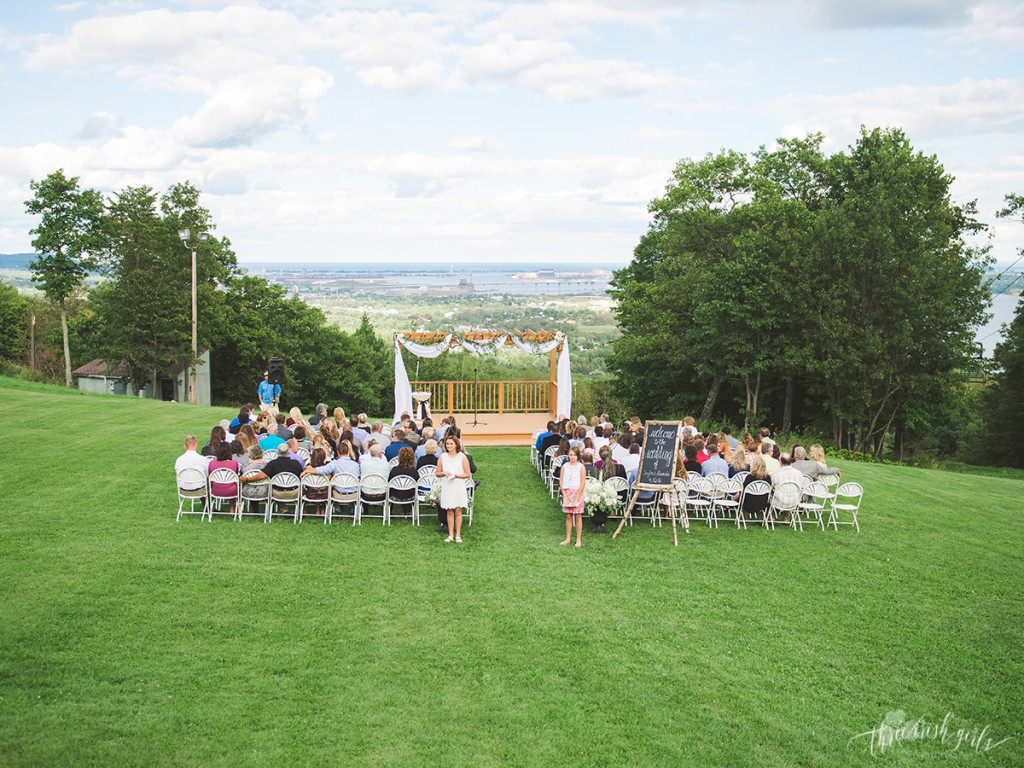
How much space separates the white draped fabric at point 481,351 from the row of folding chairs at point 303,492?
8820 mm

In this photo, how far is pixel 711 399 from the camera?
92.3 feet

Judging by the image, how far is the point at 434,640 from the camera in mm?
6168

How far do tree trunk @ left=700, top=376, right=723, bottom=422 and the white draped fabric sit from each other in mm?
9899

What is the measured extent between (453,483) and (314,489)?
2.10 meters

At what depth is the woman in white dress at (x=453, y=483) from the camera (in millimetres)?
9086

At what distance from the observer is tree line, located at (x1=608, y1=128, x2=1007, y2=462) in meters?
21.5

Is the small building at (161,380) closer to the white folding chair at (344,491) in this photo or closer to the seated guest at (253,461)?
the seated guest at (253,461)

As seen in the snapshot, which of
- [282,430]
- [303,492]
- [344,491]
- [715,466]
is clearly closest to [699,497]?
[715,466]

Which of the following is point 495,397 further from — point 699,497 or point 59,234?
point 59,234

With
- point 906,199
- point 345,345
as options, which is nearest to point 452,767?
point 906,199

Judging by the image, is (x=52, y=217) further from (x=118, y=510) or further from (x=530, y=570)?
(x=530, y=570)

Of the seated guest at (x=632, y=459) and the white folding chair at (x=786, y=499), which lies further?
the seated guest at (x=632, y=459)

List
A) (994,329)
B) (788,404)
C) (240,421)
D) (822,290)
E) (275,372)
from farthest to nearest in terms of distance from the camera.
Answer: (994,329) → (788,404) → (822,290) → (275,372) → (240,421)

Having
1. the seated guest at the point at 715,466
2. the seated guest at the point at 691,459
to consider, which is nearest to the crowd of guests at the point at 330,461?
the seated guest at the point at 691,459
